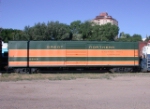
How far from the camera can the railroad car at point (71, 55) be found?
2744cm

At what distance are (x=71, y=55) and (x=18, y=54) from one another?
5.64 meters

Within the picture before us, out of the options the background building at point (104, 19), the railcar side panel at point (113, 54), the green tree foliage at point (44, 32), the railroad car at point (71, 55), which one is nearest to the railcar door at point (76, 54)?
the railroad car at point (71, 55)

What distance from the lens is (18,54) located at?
1075 inches

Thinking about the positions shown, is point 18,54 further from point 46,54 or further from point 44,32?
point 44,32

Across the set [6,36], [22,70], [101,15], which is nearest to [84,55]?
[22,70]

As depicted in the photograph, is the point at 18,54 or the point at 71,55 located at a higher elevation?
the point at 18,54

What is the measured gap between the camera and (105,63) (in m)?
27.8

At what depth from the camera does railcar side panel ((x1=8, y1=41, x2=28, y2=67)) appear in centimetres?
2733

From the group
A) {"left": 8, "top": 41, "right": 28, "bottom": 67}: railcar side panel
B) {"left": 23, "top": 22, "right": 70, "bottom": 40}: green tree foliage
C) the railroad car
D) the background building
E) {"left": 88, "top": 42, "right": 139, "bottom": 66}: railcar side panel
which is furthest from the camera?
the background building

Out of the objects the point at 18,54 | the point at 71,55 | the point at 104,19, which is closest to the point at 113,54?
the point at 71,55

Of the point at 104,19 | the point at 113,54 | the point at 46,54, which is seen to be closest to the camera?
the point at 46,54

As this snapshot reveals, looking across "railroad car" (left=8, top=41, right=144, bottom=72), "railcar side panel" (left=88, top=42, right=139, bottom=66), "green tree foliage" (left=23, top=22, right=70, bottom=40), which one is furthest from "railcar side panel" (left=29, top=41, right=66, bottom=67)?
"green tree foliage" (left=23, top=22, right=70, bottom=40)

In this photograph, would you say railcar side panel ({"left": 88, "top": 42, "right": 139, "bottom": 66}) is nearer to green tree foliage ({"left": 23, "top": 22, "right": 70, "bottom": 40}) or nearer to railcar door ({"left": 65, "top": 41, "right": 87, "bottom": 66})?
railcar door ({"left": 65, "top": 41, "right": 87, "bottom": 66})

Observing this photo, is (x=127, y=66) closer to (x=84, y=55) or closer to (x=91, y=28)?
(x=84, y=55)
